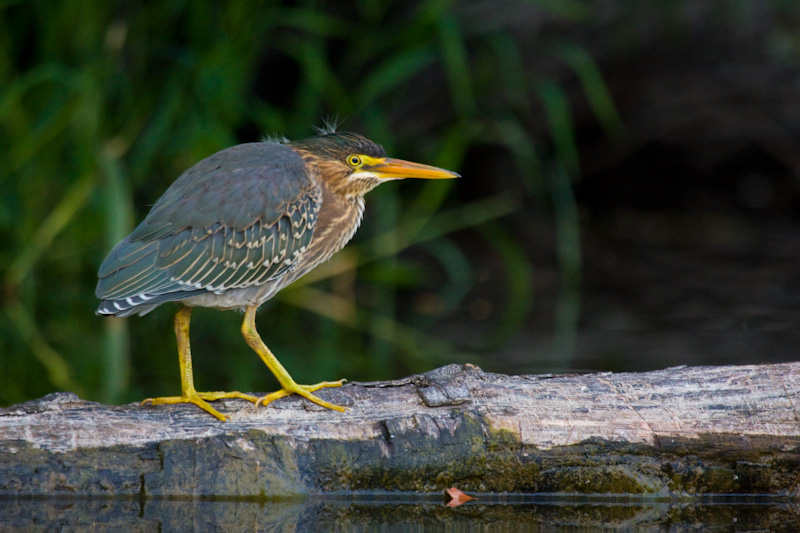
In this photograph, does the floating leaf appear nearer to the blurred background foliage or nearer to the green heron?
the green heron

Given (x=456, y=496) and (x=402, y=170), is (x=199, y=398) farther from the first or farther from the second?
(x=402, y=170)

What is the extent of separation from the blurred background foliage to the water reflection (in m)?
1.84

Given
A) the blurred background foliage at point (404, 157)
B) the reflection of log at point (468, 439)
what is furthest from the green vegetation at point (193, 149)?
the reflection of log at point (468, 439)

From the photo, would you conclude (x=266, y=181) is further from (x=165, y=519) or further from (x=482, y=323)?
(x=482, y=323)

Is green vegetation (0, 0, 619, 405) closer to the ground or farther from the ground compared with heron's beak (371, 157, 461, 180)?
farther from the ground

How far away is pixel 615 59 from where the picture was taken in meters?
11.5

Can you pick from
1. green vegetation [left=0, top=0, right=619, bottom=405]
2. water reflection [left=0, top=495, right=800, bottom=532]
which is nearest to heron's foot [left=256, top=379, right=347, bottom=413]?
water reflection [left=0, top=495, right=800, bottom=532]

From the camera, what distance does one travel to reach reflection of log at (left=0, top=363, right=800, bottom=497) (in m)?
3.88

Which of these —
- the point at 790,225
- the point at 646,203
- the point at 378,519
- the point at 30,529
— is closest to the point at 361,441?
the point at 378,519

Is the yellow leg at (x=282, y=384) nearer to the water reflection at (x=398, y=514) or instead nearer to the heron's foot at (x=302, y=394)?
the heron's foot at (x=302, y=394)

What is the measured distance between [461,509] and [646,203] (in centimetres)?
1037

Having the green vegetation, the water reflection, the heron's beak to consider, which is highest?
the green vegetation

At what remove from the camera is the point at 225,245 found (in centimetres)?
457

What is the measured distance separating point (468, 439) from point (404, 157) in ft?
18.6
